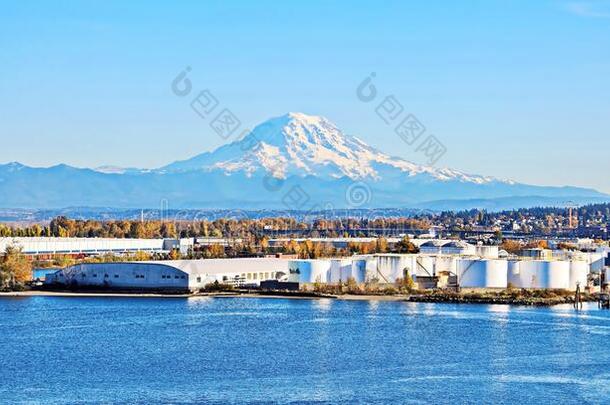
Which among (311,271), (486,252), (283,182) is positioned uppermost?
(283,182)

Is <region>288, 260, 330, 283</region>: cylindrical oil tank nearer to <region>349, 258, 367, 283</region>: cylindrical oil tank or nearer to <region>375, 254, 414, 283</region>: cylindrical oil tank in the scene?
<region>349, 258, 367, 283</region>: cylindrical oil tank

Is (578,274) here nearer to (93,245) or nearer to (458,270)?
(458,270)

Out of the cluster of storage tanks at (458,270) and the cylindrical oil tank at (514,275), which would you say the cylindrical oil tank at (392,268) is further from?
the cylindrical oil tank at (514,275)

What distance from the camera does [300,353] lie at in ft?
47.8

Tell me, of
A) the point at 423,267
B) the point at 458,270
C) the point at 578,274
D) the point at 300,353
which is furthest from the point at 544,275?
the point at 300,353

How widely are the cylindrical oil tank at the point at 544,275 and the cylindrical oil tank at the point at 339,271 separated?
3.17m

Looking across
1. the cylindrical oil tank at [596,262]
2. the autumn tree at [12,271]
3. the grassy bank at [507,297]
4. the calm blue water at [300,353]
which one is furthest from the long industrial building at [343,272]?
the calm blue water at [300,353]

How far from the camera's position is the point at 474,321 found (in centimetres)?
1814

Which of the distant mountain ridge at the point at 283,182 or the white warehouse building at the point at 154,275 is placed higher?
the distant mountain ridge at the point at 283,182

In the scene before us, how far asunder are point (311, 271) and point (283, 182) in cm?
9254

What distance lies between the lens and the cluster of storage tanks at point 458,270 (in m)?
23.0

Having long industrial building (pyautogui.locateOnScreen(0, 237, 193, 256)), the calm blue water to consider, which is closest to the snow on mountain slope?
long industrial building (pyautogui.locateOnScreen(0, 237, 193, 256))

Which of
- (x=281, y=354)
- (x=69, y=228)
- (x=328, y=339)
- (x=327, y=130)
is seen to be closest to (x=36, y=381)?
(x=281, y=354)

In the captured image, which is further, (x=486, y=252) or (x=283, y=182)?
(x=283, y=182)
